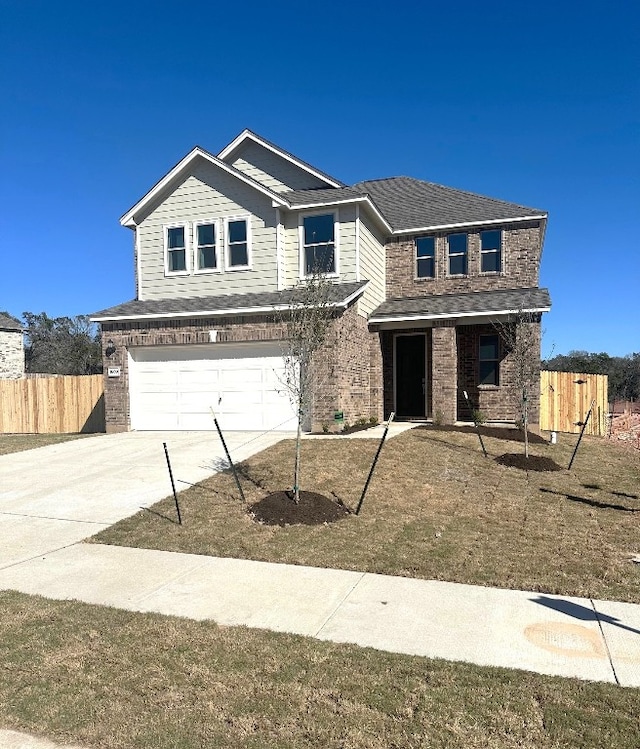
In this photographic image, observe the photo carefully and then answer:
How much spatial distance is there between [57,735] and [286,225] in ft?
45.3

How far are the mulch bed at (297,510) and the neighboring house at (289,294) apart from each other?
18.0ft

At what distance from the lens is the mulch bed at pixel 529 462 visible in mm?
10461

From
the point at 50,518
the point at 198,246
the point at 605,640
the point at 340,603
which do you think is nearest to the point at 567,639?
the point at 605,640

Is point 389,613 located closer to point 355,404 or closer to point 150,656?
point 150,656

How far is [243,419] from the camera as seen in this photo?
1432 cm

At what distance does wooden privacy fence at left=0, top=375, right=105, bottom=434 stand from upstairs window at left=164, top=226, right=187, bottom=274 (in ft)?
16.6

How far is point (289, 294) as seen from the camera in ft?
43.8

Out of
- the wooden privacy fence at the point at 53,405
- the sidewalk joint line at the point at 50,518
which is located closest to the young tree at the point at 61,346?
the wooden privacy fence at the point at 53,405

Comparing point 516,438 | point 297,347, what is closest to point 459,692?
point 297,347

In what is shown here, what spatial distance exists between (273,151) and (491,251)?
7851 mm

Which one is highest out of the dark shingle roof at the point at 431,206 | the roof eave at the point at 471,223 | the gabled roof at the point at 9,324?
the dark shingle roof at the point at 431,206

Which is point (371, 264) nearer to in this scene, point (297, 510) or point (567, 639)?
point (297, 510)

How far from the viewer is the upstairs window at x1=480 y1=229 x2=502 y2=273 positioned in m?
17.0

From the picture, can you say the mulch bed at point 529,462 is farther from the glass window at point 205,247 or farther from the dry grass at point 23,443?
the dry grass at point 23,443
